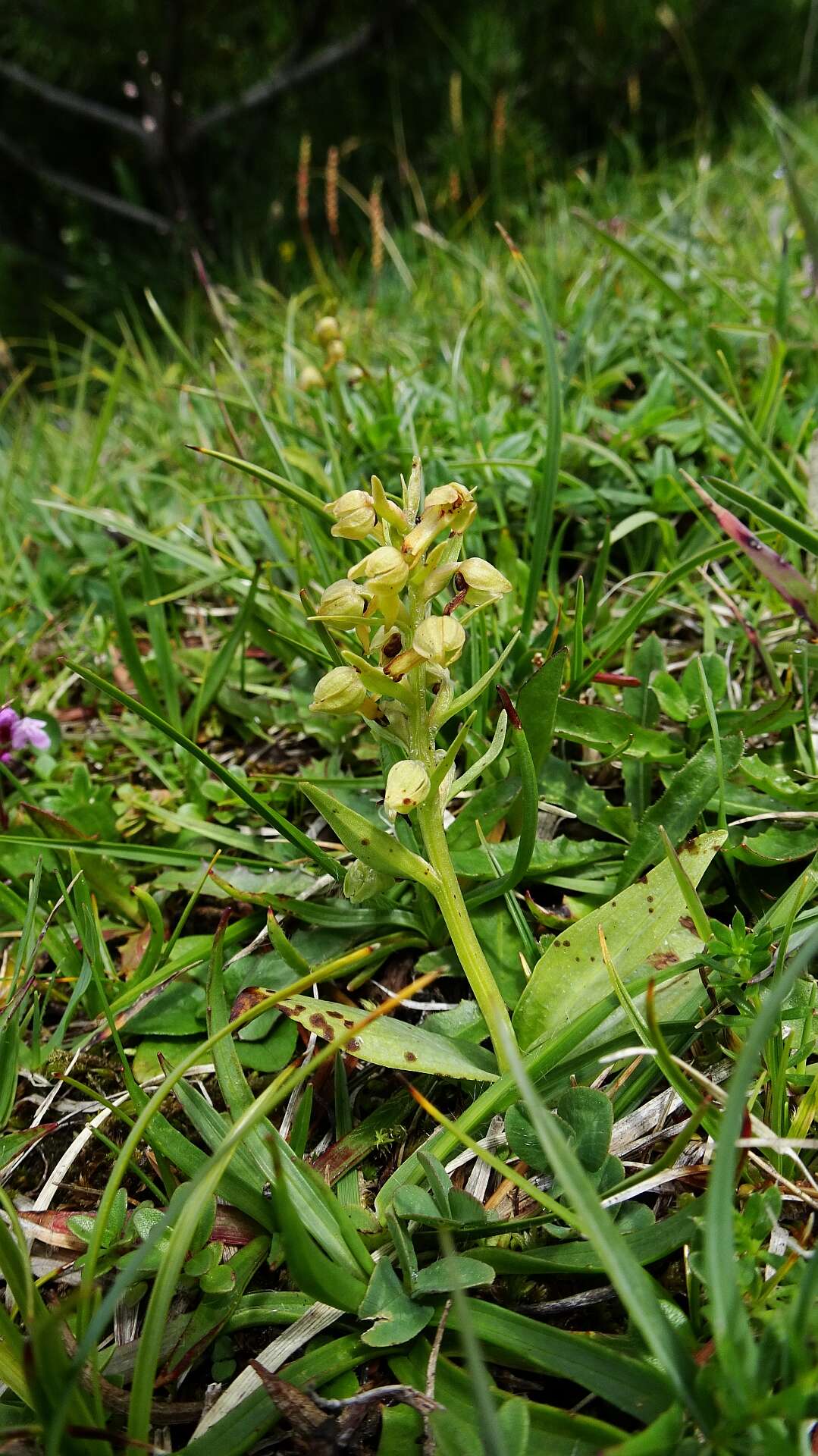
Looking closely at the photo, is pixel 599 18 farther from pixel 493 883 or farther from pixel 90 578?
pixel 493 883

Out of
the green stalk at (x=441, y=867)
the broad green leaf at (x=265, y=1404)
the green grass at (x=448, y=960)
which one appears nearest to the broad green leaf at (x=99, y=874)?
the green grass at (x=448, y=960)

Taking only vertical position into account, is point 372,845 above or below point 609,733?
above

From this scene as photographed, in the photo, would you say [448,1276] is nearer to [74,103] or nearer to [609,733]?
[609,733]

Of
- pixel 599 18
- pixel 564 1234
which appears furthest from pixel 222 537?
pixel 599 18

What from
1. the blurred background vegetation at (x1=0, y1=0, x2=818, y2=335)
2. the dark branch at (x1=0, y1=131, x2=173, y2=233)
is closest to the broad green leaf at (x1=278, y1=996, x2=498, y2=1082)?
the blurred background vegetation at (x1=0, y1=0, x2=818, y2=335)

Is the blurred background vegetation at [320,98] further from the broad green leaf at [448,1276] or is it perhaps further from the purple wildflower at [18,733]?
the broad green leaf at [448,1276]

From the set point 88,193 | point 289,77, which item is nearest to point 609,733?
point 289,77
